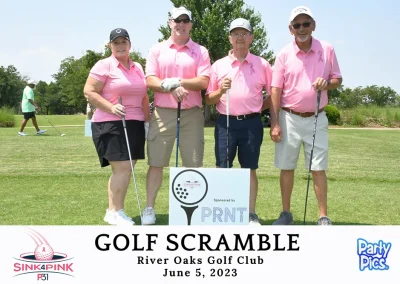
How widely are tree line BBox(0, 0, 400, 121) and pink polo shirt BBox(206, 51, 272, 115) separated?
17405mm

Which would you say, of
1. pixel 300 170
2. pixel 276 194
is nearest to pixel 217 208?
pixel 276 194

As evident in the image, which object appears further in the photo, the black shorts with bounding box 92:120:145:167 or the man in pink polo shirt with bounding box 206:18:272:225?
the black shorts with bounding box 92:120:145:167

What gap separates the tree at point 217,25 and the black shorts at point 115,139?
1108 inches

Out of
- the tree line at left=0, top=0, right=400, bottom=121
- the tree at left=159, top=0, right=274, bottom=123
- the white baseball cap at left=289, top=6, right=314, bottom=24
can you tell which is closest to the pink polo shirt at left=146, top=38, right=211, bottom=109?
the white baseball cap at left=289, top=6, right=314, bottom=24

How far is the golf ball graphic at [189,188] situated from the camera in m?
3.77

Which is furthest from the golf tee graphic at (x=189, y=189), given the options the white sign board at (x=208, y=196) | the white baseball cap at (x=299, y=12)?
the white baseball cap at (x=299, y=12)

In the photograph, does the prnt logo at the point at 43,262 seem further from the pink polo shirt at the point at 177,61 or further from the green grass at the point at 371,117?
the green grass at the point at 371,117

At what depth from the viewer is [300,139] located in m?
4.54

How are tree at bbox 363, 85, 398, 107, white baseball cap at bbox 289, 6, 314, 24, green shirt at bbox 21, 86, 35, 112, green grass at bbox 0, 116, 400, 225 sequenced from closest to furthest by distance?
white baseball cap at bbox 289, 6, 314, 24
green grass at bbox 0, 116, 400, 225
green shirt at bbox 21, 86, 35, 112
tree at bbox 363, 85, 398, 107

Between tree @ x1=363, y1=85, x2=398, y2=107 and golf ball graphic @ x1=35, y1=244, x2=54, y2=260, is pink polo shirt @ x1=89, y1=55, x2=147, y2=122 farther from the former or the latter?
tree @ x1=363, y1=85, x2=398, y2=107

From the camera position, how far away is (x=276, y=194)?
6.13 m

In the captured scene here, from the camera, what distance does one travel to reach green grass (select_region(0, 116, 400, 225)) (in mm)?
4934

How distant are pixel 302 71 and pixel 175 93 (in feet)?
3.77

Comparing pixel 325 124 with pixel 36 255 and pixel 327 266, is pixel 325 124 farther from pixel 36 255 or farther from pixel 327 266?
pixel 36 255
